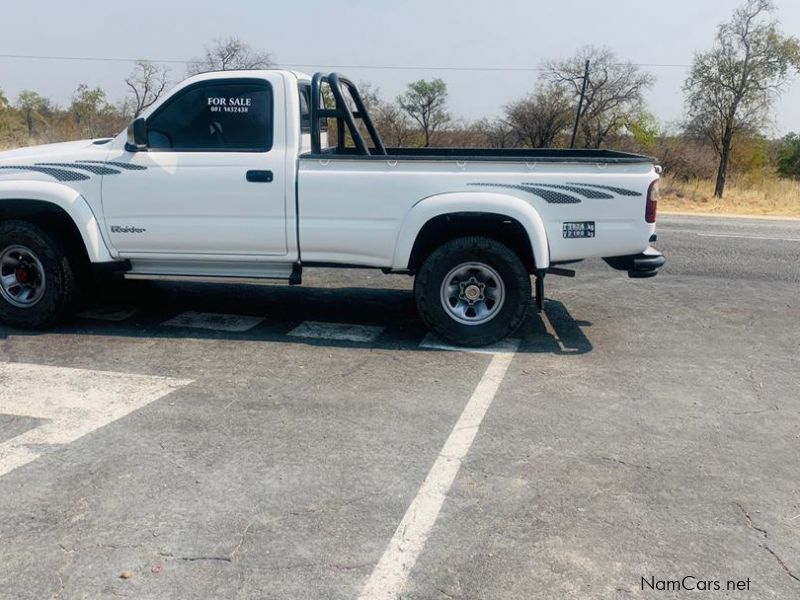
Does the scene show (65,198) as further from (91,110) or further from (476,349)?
(91,110)

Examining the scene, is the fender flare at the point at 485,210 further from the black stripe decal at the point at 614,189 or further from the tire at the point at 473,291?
the black stripe decal at the point at 614,189

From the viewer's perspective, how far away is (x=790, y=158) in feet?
136

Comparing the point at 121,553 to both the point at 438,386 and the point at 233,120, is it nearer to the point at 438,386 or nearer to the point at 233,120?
the point at 438,386

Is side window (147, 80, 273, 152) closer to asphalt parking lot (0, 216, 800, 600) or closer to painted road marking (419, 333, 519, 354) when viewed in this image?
asphalt parking lot (0, 216, 800, 600)

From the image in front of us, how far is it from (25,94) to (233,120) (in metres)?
44.9

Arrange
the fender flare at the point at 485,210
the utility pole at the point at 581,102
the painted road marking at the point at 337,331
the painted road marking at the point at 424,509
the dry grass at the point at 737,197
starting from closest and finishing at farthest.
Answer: the painted road marking at the point at 424,509, the fender flare at the point at 485,210, the painted road marking at the point at 337,331, the dry grass at the point at 737,197, the utility pole at the point at 581,102

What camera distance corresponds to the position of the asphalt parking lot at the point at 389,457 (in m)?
3.01

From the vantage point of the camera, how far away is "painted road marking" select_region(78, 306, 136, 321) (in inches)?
265

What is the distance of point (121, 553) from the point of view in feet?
10.0

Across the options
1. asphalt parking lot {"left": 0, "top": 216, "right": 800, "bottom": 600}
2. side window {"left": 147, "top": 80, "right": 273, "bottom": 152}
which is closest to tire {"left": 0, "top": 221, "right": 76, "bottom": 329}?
asphalt parking lot {"left": 0, "top": 216, "right": 800, "bottom": 600}

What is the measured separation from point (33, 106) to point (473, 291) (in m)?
45.8

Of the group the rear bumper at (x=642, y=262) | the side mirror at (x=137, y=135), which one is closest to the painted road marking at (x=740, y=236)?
the rear bumper at (x=642, y=262)

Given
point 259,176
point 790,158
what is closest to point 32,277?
point 259,176

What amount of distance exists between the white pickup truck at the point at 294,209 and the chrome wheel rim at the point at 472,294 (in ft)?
0.04
